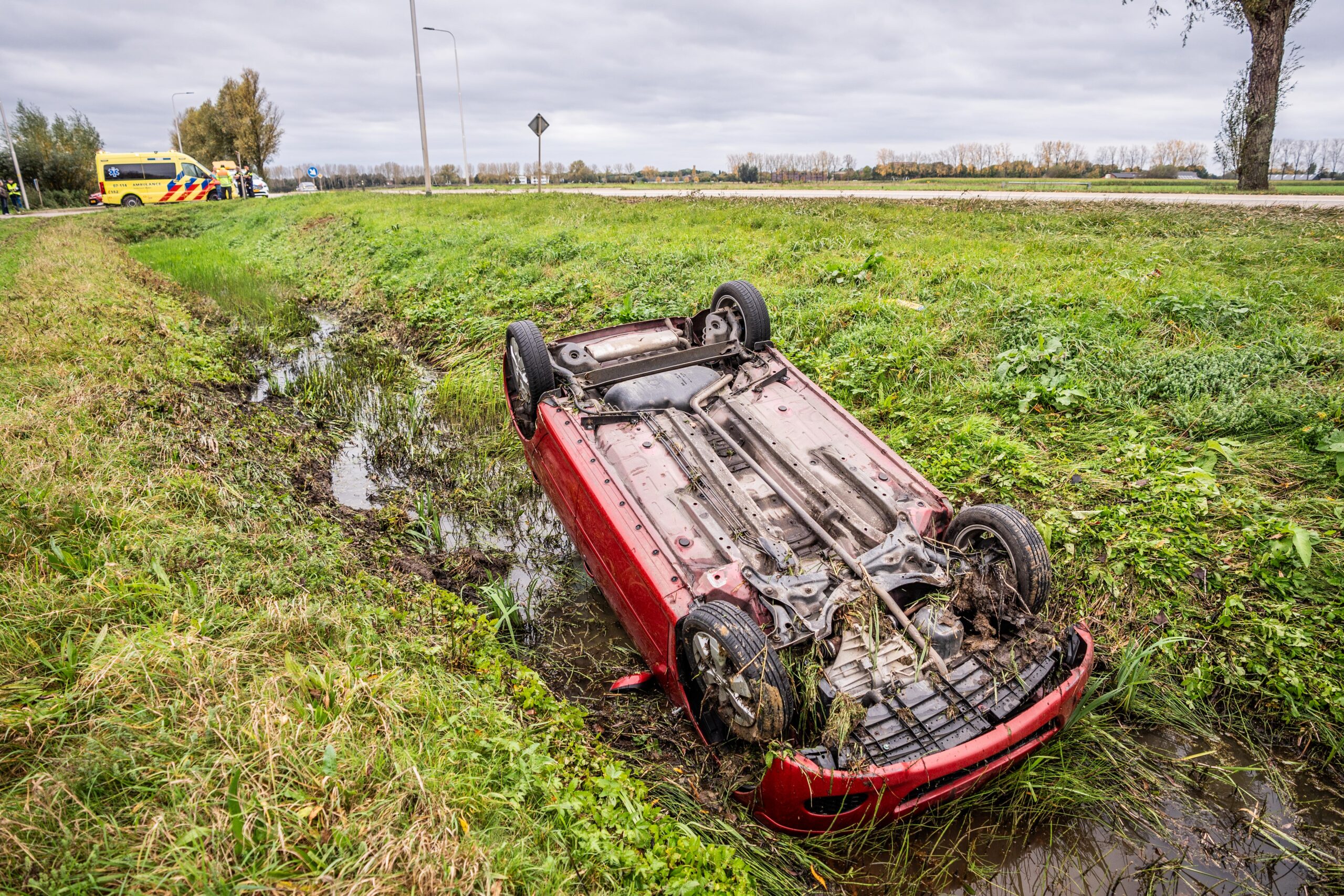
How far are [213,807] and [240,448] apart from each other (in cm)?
427

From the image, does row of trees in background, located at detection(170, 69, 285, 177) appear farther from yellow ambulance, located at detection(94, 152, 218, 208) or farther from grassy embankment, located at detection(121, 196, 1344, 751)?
grassy embankment, located at detection(121, 196, 1344, 751)

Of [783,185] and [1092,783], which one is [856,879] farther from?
[783,185]

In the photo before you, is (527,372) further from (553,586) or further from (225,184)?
(225,184)

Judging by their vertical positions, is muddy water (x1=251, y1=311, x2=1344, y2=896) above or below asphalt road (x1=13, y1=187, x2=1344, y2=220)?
below

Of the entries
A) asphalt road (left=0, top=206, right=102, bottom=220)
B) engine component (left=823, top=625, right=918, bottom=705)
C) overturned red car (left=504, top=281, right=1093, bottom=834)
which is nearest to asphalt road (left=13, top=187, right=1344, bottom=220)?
overturned red car (left=504, top=281, right=1093, bottom=834)

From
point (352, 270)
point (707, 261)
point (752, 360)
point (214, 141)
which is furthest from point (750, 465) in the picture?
point (214, 141)

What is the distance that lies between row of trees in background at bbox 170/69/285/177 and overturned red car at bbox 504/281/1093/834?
45138 mm

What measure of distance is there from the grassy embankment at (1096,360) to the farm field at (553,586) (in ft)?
0.10

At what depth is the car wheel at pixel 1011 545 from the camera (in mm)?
3225

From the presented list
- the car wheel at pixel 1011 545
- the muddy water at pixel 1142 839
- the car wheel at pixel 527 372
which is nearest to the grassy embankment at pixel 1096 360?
the muddy water at pixel 1142 839

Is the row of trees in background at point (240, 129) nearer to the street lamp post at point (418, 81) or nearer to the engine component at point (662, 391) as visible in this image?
the street lamp post at point (418, 81)

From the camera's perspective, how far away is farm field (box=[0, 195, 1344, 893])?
212cm

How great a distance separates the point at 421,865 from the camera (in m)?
1.91

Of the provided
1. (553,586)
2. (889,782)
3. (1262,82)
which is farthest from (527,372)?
(1262,82)
